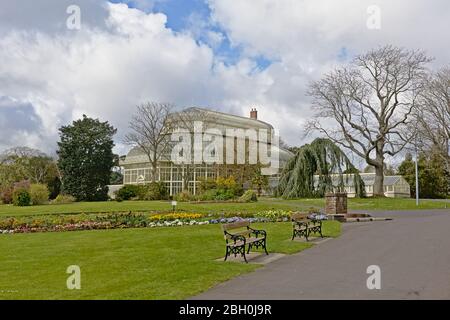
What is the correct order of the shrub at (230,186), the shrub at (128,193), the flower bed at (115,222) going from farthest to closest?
the shrub at (128,193) < the shrub at (230,186) < the flower bed at (115,222)

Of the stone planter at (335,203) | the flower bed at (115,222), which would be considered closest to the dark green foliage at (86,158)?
the flower bed at (115,222)

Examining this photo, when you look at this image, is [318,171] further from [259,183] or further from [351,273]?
[351,273]

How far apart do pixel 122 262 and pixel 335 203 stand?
12.6 metres

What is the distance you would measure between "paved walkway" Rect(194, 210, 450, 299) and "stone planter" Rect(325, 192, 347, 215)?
22.6ft

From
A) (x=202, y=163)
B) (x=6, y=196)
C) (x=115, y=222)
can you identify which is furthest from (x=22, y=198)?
(x=115, y=222)

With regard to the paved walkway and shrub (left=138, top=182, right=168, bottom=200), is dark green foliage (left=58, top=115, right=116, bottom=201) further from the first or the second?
the paved walkway

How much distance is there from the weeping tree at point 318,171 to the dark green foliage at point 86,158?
24651 mm

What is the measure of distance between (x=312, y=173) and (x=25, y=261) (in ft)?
89.9

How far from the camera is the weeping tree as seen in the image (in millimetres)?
34250

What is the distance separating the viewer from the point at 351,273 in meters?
8.06

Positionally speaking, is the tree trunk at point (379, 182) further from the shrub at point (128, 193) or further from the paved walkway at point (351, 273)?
the paved walkway at point (351, 273)

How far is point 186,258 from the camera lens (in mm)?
9766

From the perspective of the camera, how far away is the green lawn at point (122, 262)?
22.5 ft
